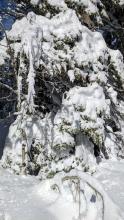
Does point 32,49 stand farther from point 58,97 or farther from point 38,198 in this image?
point 38,198

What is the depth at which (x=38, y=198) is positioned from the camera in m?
6.63

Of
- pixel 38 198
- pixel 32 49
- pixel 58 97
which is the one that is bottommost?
pixel 38 198

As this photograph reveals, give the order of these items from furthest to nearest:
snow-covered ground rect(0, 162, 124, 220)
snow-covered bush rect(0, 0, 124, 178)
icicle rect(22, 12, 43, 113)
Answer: snow-covered bush rect(0, 0, 124, 178)
icicle rect(22, 12, 43, 113)
snow-covered ground rect(0, 162, 124, 220)

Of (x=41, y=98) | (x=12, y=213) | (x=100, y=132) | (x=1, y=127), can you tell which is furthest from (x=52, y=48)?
(x=12, y=213)

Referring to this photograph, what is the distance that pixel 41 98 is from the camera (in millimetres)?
9438

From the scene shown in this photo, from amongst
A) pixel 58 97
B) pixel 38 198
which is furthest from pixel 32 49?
pixel 38 198

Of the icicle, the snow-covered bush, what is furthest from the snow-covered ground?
the icicle

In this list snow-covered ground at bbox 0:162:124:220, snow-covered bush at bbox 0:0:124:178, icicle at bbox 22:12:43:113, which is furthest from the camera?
snow-covered bush at bbox 0:0:124:178

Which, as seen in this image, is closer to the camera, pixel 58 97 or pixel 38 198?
pixel 38 198

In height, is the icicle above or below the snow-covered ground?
above

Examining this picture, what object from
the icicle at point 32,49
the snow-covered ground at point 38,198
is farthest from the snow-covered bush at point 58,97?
the snow-covered ground at point 38,198

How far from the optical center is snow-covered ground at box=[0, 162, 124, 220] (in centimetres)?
588

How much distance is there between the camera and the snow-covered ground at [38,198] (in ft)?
19.3

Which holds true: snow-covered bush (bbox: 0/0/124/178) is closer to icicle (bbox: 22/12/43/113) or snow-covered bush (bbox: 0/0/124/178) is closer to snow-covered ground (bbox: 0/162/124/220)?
icicle (bbox: 22/12/43/113)
